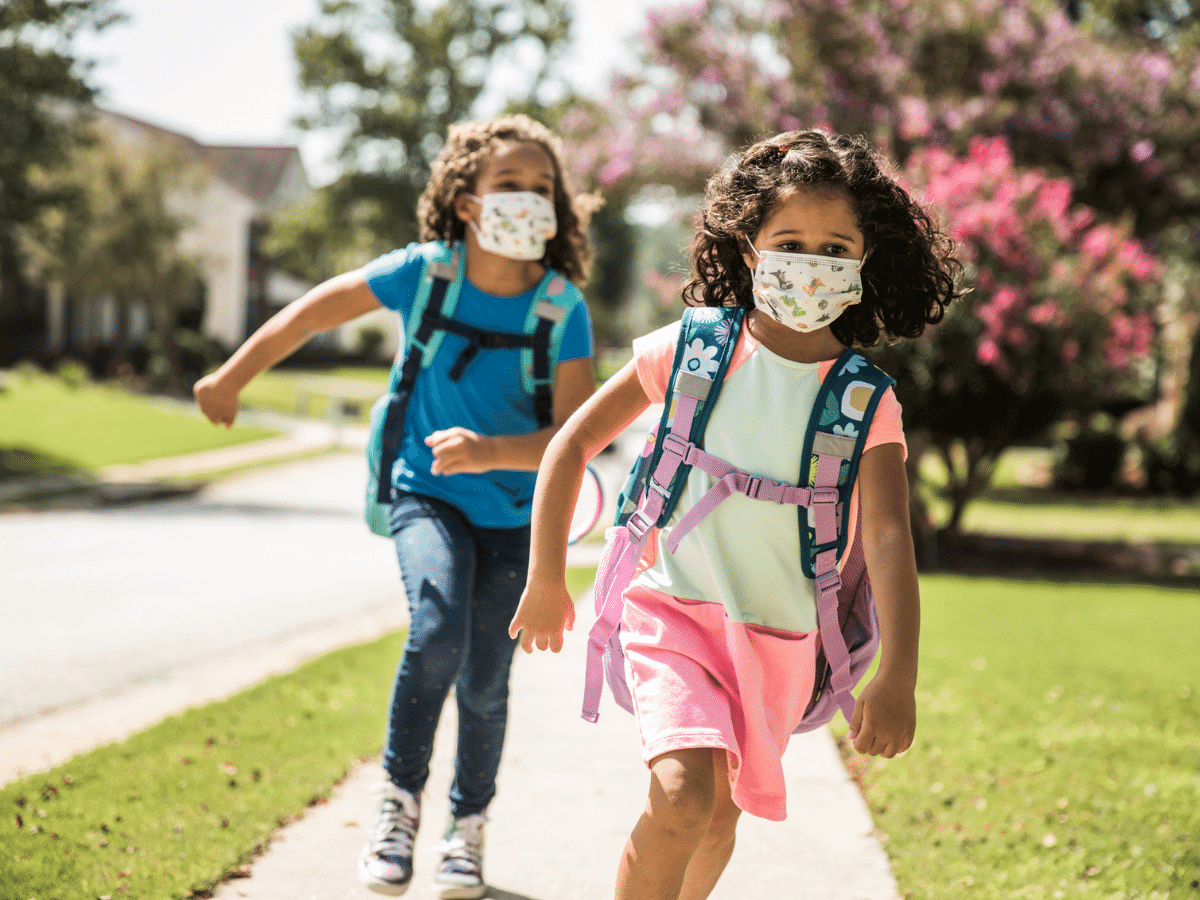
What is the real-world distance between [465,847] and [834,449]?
1.65 meters

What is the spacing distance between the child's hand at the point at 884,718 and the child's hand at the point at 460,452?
122 cm

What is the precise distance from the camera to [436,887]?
11.1ft

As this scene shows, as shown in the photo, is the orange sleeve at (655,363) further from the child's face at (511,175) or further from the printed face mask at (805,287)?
the child's face at (511,175)

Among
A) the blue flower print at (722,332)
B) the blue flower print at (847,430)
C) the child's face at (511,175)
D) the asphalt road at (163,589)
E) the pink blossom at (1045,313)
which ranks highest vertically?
the child's face at (511,175)

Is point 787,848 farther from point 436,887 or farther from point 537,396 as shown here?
point 537,396

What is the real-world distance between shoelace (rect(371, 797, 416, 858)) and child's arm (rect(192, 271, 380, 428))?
3.92 feet

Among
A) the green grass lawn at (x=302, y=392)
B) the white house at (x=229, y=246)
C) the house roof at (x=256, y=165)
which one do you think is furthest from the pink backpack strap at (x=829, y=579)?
the house roof at (x=256, y=165)

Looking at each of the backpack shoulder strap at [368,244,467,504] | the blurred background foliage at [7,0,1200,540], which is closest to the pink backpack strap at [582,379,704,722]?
the backpack shoulder strap at [368,244,467,504]

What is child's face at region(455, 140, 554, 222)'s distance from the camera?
12.0ft

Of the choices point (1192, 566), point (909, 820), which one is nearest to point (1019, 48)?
point (1192, 566)

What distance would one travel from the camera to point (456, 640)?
10.4ft

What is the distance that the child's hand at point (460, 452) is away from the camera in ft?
10.3

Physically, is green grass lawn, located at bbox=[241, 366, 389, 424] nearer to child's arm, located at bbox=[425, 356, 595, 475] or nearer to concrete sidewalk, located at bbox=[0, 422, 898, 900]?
concrete sidewalk, located at bbox=[0, 422, 898, 900]

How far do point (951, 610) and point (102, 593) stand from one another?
6.27m
